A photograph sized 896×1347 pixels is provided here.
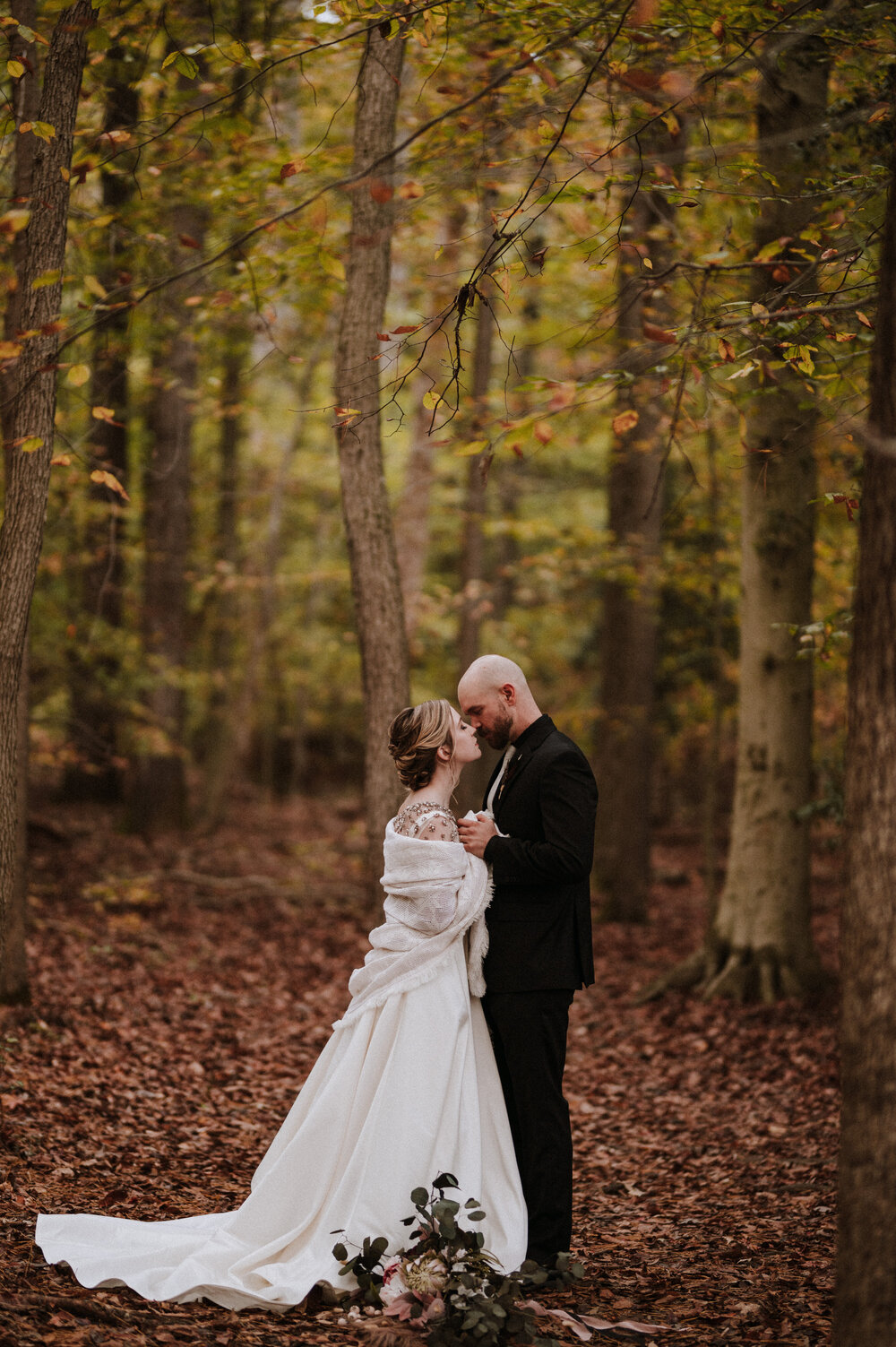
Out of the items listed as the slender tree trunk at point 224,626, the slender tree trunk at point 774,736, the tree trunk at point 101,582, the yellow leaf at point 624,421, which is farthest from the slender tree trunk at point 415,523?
the yellow leaf at point 624,421

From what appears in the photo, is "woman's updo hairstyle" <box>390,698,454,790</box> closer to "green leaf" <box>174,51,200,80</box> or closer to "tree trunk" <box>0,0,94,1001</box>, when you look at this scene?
"tree trunk" <box>0,0,94,1001</box>

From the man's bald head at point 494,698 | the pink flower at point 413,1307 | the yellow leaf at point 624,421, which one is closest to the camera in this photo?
the pink flower at point 413,1307

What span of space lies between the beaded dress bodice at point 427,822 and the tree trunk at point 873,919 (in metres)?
1.80

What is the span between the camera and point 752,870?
30.4 ft

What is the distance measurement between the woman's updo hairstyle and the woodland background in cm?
109

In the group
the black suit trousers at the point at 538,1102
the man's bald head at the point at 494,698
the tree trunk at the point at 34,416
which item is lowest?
the black suit trousers at the point at 538,1102

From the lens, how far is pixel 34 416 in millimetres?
4738

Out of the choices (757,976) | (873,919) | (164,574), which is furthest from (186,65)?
(164,574)

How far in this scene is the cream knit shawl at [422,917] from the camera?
450 cm

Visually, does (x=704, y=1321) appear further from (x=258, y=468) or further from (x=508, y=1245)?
(x=258, y=468)

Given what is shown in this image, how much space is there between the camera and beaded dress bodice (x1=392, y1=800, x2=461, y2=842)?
4.55 meters

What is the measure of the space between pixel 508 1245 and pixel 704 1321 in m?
0.76

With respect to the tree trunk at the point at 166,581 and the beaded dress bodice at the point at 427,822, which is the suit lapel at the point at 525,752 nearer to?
the beaded dress bodice at the point at 427,822

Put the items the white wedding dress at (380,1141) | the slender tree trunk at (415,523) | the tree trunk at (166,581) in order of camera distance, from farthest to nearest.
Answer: the tree trunk at (166,581), the slender tree trunk at (415,523), the white wedding dress at (380,1141)
